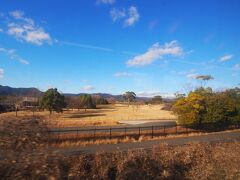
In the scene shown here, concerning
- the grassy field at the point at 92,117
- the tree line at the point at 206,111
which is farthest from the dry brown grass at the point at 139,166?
the tree line at the point at 206,111

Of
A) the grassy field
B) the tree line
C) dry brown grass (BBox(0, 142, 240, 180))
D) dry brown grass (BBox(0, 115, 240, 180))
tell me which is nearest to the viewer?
dry brown grass (BBox(0, 115, 240, 180))

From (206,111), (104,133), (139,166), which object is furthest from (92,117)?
(139,166)

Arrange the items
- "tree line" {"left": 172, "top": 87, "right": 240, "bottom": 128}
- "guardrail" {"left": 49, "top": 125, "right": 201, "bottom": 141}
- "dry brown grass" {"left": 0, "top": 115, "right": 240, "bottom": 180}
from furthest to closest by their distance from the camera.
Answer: "tree line" {"left": 172, "top": 87, "right": 240, "bottom": 128} → "guardrail" {"left": 49, "top": 125, "right": 201, "bottom": 141} → "dry brown grass" {"left": 0, "top": 115, "right": 240, "bottom": 180}

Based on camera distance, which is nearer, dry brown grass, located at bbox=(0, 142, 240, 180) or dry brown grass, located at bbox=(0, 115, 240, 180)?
dry brown grass, located at bbox=(0, 115, 240, 180)

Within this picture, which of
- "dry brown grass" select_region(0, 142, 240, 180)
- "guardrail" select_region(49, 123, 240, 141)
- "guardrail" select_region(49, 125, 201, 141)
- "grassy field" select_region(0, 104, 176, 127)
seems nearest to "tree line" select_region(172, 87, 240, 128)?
"guardrail" select_region(49, 123, 240, 141)

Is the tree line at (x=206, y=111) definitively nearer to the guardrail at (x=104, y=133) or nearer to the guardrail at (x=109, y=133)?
the guardrail at (x=109, y=133)

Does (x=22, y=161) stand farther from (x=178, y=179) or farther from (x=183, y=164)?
(x=183, y=164)

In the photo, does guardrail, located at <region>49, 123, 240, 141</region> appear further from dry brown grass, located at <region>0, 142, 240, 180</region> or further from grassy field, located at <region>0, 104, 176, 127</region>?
dry brown grass, located at <region>0, 142, 240, 180</region>

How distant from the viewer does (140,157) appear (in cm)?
1440

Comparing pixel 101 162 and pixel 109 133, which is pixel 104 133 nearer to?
pixel 109 133

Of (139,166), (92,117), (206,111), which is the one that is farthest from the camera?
(92,117)

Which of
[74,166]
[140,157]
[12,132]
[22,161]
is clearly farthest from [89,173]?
[12,132]

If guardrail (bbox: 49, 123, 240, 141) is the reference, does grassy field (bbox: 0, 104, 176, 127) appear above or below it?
above

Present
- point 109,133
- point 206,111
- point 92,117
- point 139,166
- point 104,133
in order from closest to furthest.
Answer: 1. point 139,166
2. point 104,133
3. point 109,133
4. point 206,111
5. point 92,117
